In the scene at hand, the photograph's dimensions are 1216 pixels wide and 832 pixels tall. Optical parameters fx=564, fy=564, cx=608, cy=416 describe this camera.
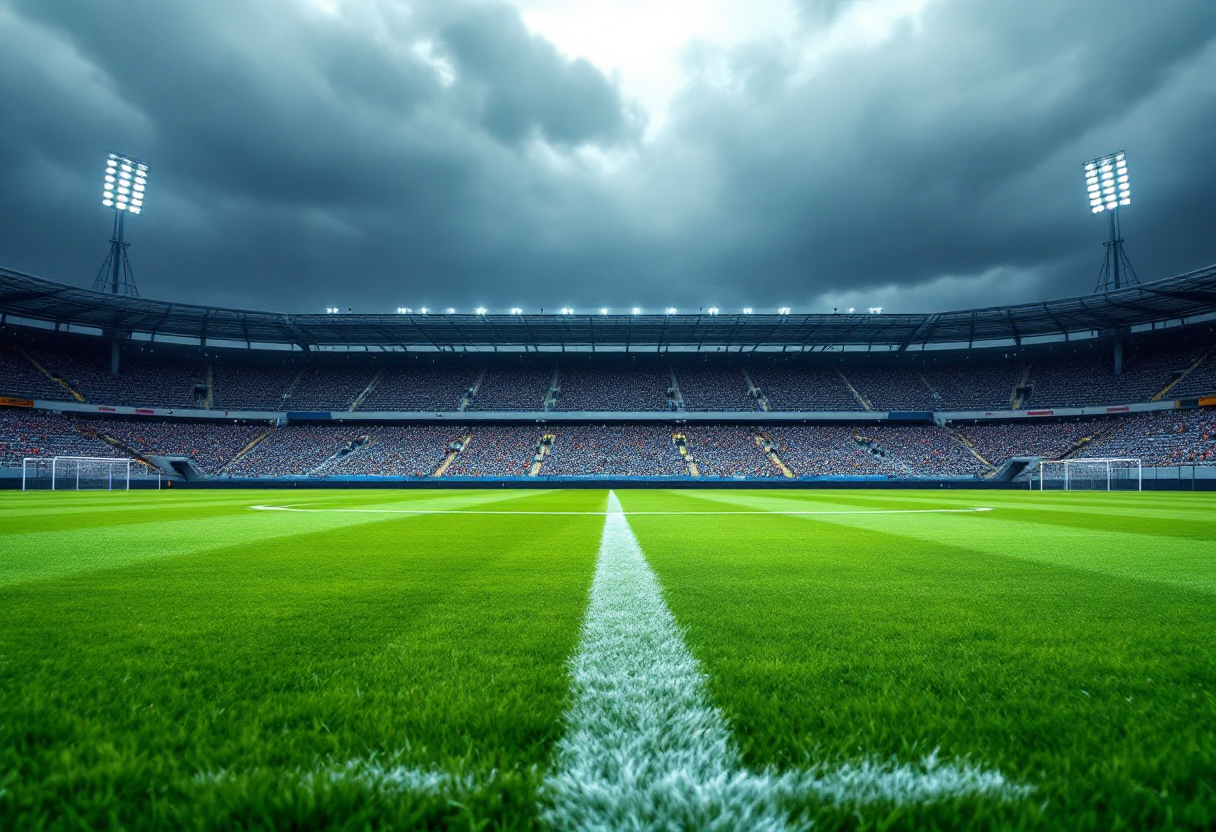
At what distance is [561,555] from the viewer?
5340 mm

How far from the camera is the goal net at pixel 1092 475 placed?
1202 inches

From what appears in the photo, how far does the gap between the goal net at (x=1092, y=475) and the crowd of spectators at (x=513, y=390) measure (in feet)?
118

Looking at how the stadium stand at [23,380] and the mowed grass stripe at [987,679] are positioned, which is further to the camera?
the stadium stand at [23,380]

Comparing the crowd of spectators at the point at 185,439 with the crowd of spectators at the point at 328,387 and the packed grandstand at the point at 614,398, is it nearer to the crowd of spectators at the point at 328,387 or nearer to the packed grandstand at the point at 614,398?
the packed grandstand at the point at 614,398

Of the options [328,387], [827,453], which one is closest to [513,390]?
[328,387]

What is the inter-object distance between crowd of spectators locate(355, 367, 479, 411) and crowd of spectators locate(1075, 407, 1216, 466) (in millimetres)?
48334

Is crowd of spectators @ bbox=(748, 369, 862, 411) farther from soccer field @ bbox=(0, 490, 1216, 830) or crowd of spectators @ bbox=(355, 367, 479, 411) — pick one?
soccer field @ bbox=(0, 490, 1216, 830)

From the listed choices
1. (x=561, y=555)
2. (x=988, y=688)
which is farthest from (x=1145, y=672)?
(x=561, y=555)

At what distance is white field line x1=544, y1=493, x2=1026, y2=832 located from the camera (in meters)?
1.13

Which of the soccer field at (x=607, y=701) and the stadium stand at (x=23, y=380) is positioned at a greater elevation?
the stadium stand at (x=23, y=380)

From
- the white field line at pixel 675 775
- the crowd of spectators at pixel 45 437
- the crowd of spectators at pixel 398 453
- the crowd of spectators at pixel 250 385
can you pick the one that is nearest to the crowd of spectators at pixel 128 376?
the crowd of spectators at pixel 250 385

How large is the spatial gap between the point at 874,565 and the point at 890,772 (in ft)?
12.1

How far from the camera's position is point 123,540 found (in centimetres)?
636

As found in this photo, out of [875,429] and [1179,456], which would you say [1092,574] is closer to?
[1179,456]
